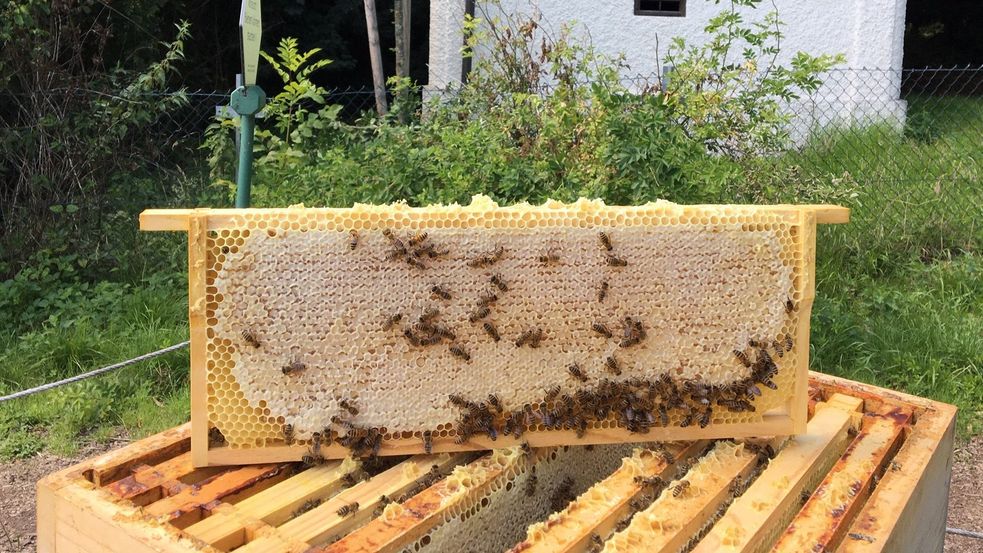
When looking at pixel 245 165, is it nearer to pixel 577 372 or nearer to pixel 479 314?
pixel 479 314

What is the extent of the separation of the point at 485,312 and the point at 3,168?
4.04 meters

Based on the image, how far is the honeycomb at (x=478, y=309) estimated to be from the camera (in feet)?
5.08

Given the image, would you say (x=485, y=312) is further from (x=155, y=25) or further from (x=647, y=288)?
(x=155, y=25)

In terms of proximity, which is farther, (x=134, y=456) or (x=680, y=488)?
(x=134, y=456)

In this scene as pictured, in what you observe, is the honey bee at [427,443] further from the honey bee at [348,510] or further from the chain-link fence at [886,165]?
the chain-link fence at [886,165]

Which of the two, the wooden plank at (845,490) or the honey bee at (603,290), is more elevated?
the honey bee at (603,290)

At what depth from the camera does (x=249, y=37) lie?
2.50m

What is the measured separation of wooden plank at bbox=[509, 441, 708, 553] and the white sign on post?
5.54 feet

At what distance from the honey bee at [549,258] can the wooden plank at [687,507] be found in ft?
1.60

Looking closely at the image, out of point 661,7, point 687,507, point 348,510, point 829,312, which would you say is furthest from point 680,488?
point 661,7

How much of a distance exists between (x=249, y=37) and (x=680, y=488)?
1.89m

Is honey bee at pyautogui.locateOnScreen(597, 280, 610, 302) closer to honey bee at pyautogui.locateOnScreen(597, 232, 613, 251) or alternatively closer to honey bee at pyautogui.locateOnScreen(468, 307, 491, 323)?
honey bee at pyautogui.locateOnScreen(597, 232, 613, 251)

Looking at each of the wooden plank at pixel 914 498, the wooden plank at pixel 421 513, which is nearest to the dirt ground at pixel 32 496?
the wooden plank at pixel 914 498

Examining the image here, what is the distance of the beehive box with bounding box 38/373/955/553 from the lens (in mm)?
1339
